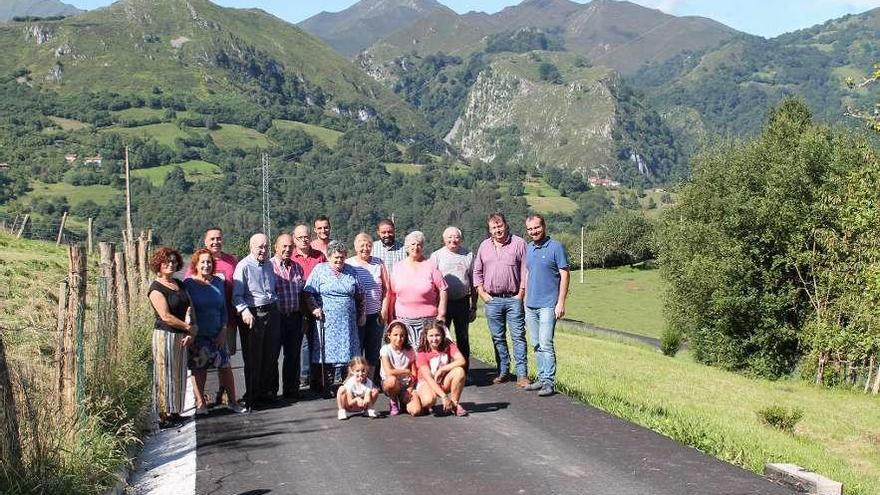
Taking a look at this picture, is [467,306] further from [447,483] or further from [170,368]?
[447,483]

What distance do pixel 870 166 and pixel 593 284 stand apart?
64.1 m

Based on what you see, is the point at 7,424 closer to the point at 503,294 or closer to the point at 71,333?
the point at 71,333

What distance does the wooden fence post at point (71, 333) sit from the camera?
853cm

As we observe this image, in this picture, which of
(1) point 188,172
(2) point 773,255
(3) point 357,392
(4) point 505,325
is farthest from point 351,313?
(1) point 188,172

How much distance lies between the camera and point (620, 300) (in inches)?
3300

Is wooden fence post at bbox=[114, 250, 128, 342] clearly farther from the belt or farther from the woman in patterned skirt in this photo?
the belt

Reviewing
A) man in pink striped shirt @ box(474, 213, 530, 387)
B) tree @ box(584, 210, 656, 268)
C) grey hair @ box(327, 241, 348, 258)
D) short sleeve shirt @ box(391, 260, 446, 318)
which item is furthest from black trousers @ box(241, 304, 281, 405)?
tree @ box(584, 210, 656, 268)

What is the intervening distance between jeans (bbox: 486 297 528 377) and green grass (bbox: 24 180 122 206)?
147214mm

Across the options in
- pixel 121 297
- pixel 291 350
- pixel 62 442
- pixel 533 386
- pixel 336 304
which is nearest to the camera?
pixel 62 442

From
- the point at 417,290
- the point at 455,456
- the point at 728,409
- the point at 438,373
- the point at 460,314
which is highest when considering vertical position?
the point at 417,290

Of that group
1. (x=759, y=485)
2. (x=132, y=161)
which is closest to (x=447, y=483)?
(x=759, y=485)

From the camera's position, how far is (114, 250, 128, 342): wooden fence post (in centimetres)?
1314

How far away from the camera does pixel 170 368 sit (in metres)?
10.5

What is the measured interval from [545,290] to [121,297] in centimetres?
592
